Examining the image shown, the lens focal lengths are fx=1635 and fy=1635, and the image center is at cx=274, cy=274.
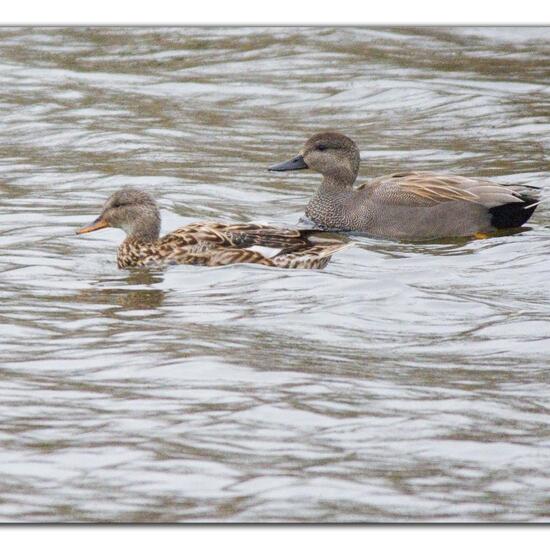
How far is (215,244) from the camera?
11.3 m

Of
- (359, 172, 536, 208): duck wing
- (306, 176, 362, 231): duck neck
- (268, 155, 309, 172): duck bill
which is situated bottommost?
(306, 176, 362, 231): duck neck

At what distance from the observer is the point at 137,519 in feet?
20.3

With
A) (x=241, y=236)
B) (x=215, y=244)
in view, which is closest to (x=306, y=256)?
(x=241, y=236)

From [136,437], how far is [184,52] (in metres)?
13.0

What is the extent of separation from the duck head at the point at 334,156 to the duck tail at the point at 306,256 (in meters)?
2.46

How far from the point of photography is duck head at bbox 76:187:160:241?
11758 millimetres

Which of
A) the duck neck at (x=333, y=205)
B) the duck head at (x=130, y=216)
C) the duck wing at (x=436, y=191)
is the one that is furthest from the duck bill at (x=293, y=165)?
the duck head at (x=130, y=216)

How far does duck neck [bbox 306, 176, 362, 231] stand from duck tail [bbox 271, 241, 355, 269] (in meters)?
1.99

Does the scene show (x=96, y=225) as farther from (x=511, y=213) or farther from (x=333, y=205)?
(x=511, y=213)

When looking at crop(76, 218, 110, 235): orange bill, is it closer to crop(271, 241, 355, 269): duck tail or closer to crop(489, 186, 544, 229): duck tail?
crop(271, 241, 355, 269): duck tail

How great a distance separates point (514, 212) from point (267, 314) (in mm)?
3752

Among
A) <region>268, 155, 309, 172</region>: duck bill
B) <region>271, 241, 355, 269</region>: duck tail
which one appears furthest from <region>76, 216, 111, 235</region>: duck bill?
<region>268, 155, 309, 172</region>: duck bill

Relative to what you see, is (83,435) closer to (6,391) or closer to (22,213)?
(6,391)

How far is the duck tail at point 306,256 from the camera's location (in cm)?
1119
